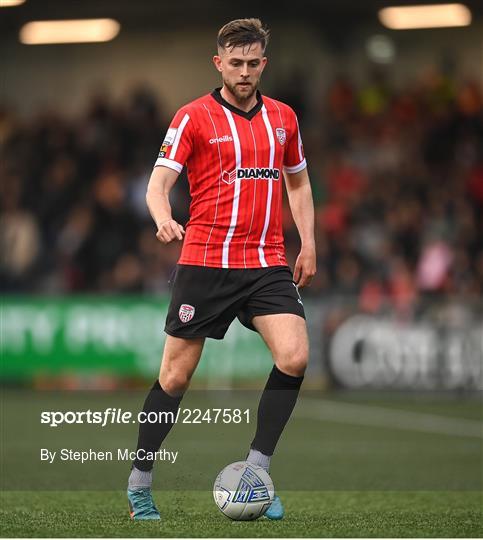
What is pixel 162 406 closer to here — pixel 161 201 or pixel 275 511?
pixel 275 511

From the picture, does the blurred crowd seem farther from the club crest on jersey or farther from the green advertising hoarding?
the club crest on jersey

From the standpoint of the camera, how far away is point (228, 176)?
19.4ft

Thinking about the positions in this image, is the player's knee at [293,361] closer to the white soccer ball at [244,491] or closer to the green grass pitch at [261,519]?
the white soccer ball at [244,491]

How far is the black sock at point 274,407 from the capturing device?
5906 mm

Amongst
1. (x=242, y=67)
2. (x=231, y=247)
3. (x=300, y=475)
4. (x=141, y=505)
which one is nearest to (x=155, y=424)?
(x=141, y=505)

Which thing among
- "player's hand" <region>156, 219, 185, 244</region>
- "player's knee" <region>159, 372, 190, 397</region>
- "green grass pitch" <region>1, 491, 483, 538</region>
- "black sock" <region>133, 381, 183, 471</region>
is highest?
"player's hand" <region>156, 219, 185, 244</region>

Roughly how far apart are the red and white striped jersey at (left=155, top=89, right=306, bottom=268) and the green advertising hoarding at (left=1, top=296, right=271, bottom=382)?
356 inches

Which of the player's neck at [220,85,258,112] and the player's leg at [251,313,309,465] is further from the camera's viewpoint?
the player's neck at [220,85,258,112]

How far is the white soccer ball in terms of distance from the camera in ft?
19.0

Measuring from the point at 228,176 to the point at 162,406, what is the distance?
109 centimetres

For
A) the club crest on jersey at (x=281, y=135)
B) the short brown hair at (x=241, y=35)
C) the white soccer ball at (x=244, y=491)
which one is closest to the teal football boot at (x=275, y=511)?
the white soccer ball at (x=244, y=491)

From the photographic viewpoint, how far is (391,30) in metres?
20.5

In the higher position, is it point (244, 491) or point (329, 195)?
point (329, 195)

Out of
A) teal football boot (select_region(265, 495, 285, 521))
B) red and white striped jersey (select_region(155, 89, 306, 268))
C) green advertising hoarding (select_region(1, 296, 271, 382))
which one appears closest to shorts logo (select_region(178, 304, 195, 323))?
red and white striped jersey (select_region(155, 89, 306, 268))
